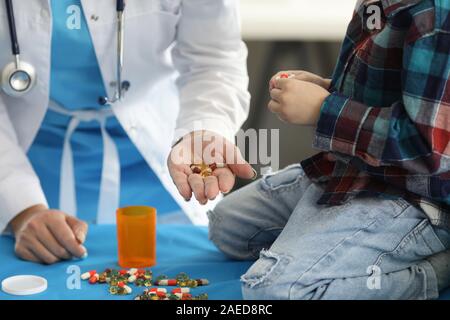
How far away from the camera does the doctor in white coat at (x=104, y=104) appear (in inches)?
43.1

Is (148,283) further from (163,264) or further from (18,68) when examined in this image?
(18,68)

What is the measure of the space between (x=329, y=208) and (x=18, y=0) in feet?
1.83

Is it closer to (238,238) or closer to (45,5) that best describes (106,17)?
(45,5)

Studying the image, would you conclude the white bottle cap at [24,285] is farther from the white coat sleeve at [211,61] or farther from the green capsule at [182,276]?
the white coat sleeve at [211,61]

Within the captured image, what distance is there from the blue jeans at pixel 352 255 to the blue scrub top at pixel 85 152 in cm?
44

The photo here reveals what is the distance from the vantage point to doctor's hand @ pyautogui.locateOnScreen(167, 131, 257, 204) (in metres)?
0.90

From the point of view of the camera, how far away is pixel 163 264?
A: 101cm

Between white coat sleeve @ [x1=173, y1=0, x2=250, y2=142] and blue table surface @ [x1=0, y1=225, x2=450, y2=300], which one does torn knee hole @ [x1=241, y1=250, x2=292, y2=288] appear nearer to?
blue table surface @ [x1=0, y1=225, x2=450, y2=300]

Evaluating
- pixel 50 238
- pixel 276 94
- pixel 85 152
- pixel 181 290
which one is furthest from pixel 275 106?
pixel 85 152

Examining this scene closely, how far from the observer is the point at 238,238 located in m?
1.03

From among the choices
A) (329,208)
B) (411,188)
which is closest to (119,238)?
(329,208)

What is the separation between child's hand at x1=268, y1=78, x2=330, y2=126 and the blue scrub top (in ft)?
1.37

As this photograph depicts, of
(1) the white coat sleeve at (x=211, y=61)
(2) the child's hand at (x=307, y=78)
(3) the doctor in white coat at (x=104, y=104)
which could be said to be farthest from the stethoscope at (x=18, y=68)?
(2) the child's hand at (x=307, y=78)
